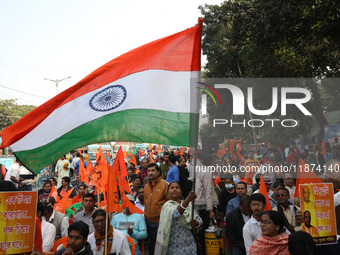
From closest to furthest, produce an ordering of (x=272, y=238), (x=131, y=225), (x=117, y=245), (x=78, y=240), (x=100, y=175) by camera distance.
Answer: (x=78, y=240)
(x=272, y=238)
(x=117, y=245)
(x=131, y=225)
(x=100, y=175)

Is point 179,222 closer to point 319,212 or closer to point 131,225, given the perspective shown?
point 131,225

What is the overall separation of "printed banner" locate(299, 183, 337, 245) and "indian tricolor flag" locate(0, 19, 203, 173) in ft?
4.67

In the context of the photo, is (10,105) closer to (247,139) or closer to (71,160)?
(247,139)

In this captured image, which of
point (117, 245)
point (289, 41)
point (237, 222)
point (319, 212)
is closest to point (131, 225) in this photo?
point (117, 245)

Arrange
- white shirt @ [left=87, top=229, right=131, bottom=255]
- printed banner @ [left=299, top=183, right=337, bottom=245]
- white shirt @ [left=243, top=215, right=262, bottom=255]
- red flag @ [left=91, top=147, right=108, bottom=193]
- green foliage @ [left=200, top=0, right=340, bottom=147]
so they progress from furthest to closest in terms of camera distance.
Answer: green foliage @ [left=200, top=0, right=340, bottom=147]
red flag @ [left=91, top=147, right=108, bottom=193]
white shirt @ [left=243, top=215, right=262, bottom=255]
white shirt @ [left=87, top=229, right=131, bottom=255]
printed banner @ [left=299, top=183, right=337, bottom=245]

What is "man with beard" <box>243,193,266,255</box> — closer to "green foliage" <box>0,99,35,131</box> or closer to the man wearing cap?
the man wearing cap

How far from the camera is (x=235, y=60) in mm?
31453

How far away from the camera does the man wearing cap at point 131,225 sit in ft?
18.7

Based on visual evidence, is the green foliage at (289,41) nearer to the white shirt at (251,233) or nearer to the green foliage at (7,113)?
the white shirt at (251,233)

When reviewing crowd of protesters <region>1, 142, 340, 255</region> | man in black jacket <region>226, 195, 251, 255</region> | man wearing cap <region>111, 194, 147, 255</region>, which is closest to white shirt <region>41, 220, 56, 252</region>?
crowd of protesters <region>1, 142, 340, 255</region>

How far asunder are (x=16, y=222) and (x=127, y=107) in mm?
1797

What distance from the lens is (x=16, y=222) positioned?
3.67m

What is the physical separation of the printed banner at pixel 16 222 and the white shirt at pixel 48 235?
1.22 m

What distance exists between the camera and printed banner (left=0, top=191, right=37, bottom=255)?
361 centimetres
